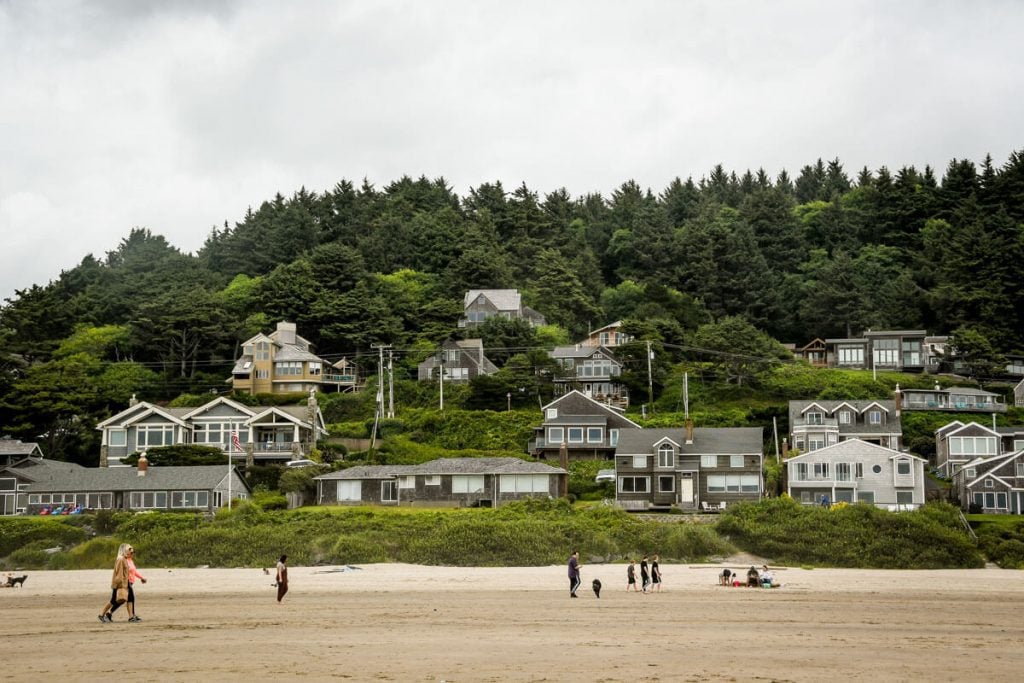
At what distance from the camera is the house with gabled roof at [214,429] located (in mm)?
63219

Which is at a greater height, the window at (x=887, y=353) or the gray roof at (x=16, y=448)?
the window at (x=887, y=353)

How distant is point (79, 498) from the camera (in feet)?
178

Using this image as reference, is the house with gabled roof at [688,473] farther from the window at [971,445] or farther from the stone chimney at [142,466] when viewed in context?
the stone chimney at [142,466]

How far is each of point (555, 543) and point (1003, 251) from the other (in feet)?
191

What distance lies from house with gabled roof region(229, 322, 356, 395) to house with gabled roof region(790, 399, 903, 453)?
33285 millimetres

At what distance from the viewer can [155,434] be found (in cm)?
6388

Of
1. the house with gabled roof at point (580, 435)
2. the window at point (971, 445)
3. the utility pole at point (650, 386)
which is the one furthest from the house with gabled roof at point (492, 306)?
the window at point (971, 445)

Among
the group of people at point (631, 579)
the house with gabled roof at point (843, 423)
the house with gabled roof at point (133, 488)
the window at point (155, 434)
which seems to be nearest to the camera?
the group of people at point (631, 579)

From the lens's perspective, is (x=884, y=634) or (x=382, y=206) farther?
(x=382, y=206)

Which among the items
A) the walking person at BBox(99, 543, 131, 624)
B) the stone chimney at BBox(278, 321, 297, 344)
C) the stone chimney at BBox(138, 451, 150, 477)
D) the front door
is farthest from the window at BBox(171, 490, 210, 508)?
the walking person at BBox(99, 543, 131, 624)

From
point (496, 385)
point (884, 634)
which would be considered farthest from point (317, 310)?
point (884, 634)

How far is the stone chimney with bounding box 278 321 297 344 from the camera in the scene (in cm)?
8281

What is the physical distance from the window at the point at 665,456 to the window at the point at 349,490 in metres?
14.8

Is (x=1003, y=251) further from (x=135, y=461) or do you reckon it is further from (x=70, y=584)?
(x=70, y=584)
